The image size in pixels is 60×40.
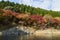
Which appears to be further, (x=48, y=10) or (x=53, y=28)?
(x=48, y=10)

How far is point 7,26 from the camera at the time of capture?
2247cm

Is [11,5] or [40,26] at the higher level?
[11,5]

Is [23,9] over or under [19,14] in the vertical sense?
over

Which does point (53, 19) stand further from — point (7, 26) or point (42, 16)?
point (7, 26)

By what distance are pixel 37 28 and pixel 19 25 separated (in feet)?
5.19

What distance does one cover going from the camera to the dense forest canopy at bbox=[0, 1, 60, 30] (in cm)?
2305

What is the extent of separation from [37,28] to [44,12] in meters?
3.85

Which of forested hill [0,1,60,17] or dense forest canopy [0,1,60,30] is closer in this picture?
dense forest canopy [0,1,60,30]

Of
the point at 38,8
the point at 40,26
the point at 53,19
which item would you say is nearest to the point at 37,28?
the point at 40,26

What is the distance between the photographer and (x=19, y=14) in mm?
24656

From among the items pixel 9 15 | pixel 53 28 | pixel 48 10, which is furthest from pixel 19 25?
pixel 48 10

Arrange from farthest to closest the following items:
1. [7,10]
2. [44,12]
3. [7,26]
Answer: [44,12]
[7,10]
[7,26]

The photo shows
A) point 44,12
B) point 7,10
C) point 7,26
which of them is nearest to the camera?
point 7,26

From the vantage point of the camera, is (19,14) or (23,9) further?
(23,9)
